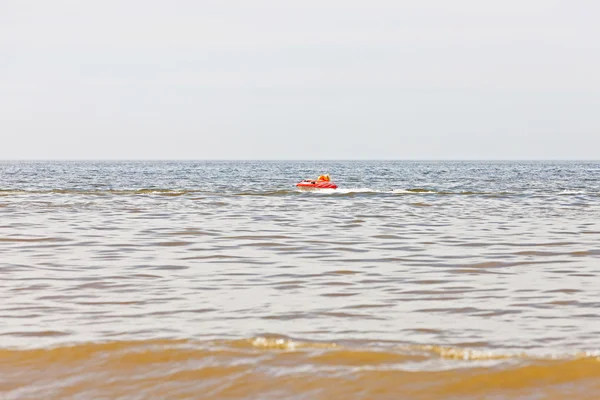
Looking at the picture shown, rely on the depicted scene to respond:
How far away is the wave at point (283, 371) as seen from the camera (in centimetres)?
652

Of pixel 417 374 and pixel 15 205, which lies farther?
pixel 15 205

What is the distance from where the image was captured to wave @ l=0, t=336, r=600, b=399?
652 cm

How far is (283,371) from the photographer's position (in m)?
7.02

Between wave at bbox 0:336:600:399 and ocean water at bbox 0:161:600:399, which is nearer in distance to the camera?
wave at bbox 0:336:600:399

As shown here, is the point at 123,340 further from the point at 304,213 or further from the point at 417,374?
the point at 304,213

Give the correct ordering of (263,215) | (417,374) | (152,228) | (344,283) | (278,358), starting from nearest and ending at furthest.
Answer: (417,374)
(278,358)
(344,283)
(152,228)
(263,215)

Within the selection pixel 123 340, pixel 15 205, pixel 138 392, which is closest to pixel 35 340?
pixel 123 340

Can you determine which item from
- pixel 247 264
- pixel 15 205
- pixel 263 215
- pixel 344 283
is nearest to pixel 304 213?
pixel 263 215

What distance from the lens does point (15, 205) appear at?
3138 centimetres

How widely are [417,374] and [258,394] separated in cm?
137

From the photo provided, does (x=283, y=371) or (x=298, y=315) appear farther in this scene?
(x=298, y=315)

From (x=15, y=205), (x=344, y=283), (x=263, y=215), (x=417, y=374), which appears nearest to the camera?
(x=417, y=374)

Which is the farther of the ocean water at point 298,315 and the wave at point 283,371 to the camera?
the ocean water at point 298,315

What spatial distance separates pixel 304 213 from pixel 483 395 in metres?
21.1
